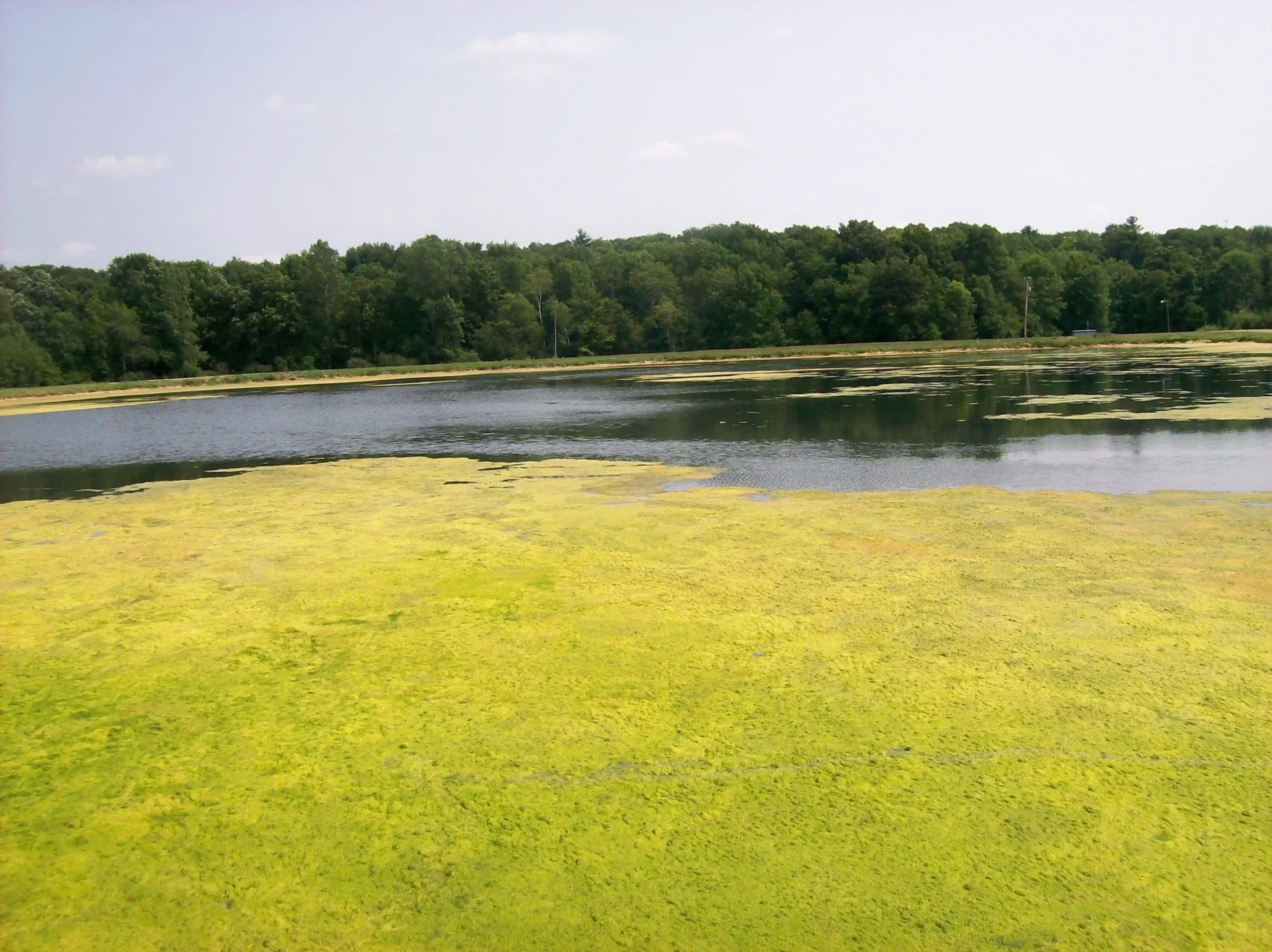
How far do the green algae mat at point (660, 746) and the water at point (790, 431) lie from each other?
15.1 feet

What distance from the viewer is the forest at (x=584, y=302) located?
74.9 m

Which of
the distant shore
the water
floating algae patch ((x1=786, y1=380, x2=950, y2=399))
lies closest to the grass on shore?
the distant shore

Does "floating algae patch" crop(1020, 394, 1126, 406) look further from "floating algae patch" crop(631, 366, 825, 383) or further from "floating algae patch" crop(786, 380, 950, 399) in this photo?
"floating algae patch" crop(631, 366, 825, 383)

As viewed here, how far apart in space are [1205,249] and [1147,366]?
237ft

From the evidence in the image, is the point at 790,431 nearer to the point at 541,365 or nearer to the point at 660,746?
the point at 660,746

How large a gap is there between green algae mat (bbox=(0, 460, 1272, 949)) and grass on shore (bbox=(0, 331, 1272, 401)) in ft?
191

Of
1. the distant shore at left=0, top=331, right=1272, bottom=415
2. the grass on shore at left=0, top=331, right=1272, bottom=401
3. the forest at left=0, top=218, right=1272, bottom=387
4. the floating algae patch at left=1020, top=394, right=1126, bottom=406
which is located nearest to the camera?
the floating algae patch at left=1020, top=394, right=1126, bottom=406

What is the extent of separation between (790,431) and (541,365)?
54.4 meters

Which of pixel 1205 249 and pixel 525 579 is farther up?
pixel 1205 249

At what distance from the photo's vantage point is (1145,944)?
317 centimetres

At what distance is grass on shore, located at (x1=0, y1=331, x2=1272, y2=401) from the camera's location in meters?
61.2

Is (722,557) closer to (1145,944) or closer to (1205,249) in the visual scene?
(1145,944)

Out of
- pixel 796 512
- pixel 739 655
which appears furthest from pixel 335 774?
pixel 796 512

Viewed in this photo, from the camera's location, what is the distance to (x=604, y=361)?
75188mm
